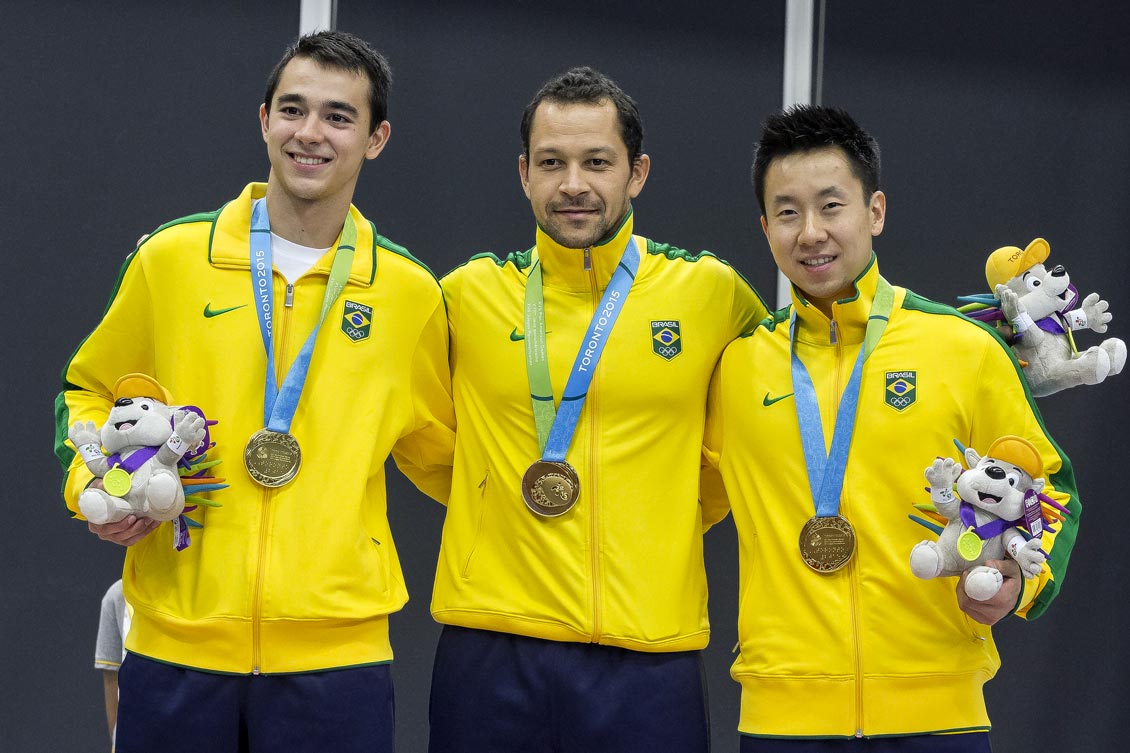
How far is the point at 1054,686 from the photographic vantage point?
4.80 m

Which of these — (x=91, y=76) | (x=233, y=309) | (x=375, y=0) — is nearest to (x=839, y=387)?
(x=233, y=309)

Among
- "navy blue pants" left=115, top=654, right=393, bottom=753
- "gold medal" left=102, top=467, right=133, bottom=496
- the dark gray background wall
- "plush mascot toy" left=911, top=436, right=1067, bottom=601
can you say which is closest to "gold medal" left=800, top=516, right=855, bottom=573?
"plush mascot toy" left=911, top=436, right=1067, bottom=601

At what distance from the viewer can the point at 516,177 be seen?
4.62 meters

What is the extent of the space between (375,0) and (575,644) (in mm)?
2933

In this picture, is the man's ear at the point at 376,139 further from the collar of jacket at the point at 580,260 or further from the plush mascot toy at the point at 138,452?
the plush mascot toy at the point at 138,452

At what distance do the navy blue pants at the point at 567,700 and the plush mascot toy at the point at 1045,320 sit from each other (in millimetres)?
1016

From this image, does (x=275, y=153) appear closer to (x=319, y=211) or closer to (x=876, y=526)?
(x=319, y=211)

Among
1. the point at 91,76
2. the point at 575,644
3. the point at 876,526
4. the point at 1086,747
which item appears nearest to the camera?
the point at 876,526

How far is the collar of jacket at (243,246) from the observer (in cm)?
248

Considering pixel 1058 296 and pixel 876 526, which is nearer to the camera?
pixel 876 526

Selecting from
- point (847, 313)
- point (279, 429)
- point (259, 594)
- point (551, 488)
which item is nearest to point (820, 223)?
point (847, 313)

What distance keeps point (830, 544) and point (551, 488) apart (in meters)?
0.61

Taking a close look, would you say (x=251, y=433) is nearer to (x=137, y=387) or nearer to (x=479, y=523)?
(x=137, y=387)

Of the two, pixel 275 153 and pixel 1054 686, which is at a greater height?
pixel 275 153
